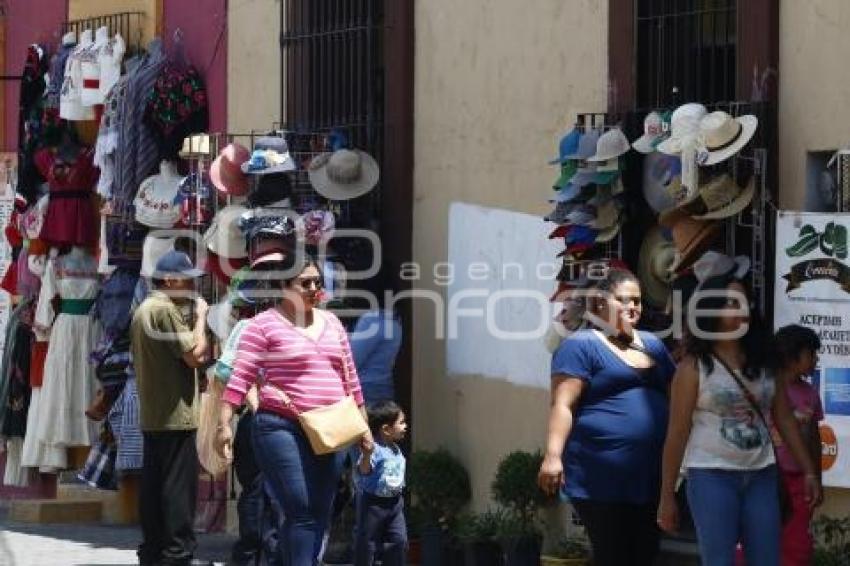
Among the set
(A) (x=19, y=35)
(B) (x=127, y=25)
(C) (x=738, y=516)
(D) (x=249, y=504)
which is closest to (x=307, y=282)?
(C) (x=738, y=516)

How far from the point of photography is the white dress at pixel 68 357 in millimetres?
17250

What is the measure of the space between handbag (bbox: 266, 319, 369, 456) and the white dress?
687 cm

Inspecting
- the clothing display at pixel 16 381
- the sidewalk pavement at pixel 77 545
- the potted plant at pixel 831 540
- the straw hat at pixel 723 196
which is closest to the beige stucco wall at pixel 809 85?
the straw hat at pixel 723 196

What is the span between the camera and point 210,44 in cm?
1647

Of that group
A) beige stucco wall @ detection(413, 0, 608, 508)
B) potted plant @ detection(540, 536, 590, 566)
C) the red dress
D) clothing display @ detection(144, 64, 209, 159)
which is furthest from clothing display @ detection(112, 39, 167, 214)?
potted plant @ detection(540, 536, 590, 566)

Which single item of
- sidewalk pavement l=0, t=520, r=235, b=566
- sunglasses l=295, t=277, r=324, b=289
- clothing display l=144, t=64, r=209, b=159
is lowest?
sidewalk pavement l=0, t=520, r=235, b=566

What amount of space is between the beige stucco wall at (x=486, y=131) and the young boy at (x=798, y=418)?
2687mm

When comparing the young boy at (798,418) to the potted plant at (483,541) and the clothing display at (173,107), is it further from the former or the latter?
the clothing display at (173,107)

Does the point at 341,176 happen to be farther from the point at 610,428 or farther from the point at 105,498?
the point at 610,428

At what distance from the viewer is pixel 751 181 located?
1148 cm

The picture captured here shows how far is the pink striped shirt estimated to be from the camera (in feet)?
34.6

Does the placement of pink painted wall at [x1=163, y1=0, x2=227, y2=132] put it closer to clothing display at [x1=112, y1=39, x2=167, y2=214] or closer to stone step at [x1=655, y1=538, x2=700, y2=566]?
clothing display at [x1=112, y1=39, x2=167, y2=214]

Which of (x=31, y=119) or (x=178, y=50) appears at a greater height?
(x=178, y=50)

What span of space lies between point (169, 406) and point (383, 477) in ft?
5.98
